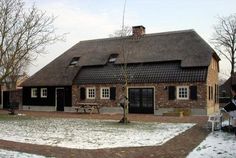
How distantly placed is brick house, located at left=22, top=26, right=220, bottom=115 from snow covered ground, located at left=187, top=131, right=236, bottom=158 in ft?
43.2

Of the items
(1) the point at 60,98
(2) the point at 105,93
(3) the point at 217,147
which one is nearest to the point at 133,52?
(2) the point at 105,93

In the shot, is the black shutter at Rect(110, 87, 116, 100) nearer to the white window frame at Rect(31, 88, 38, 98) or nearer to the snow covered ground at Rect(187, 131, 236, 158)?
the white window frame at Rect(31, 88, 38, 98)

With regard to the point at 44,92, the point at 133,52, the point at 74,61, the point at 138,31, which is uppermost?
the point at 138,31

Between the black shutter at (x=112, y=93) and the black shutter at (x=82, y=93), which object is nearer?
the black shutter at (x=112, y=93)

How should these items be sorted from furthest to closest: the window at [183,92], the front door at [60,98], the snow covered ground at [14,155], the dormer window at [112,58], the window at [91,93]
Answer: the front door at [60,98] → the dormer window at [112,58] → the window at [91,93] → the window at [183,92] → the snow covered ground at [14,155]

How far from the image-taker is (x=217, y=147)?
1130 cm

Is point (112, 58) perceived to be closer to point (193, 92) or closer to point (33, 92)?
point (193, 92)

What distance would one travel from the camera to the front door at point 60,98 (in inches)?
1283

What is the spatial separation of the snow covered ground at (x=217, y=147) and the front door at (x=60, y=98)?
20.3 metres

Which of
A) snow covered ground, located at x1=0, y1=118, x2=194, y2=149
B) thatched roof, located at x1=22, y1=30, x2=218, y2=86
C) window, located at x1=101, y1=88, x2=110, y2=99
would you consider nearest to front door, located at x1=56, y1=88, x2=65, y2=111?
thatched roof, located at x1=22, y1=30, x2=218, y2=86

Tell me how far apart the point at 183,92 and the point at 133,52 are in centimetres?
640

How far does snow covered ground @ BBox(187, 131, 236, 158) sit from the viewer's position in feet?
33.1

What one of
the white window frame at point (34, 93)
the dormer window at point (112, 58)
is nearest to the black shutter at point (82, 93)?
the dormer window at point (112, 58)

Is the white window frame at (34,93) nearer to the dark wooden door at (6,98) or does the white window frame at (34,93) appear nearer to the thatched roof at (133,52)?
the thatched roof at (133,52)
